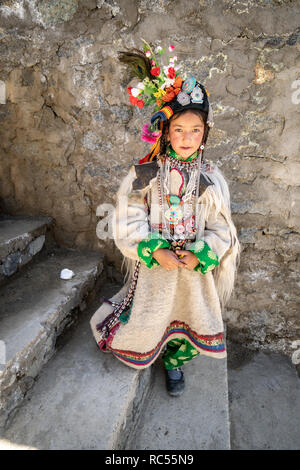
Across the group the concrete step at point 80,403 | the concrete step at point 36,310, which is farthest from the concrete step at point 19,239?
the concrete step at point 80,403

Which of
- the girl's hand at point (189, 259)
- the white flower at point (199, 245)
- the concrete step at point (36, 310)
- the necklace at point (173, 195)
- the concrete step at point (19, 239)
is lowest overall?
the concrete step at point (36, 310)

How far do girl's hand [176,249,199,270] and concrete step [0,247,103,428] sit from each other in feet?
2.54

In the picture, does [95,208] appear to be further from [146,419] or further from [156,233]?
[146,419]

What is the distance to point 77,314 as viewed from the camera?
2041 mm

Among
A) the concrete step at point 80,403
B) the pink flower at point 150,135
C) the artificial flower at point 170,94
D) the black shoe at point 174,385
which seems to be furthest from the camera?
the black shoe at point 174,385

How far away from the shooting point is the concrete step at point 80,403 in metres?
1.35

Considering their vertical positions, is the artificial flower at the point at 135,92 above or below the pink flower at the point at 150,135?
above

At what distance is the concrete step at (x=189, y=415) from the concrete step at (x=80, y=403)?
74 millimetres

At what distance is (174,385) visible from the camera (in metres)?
1.82

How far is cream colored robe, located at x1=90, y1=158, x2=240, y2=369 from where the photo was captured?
1594 mm

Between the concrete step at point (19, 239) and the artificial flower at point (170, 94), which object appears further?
the concrete step at point (19, 239)

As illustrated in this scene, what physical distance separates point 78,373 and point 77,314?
436mm

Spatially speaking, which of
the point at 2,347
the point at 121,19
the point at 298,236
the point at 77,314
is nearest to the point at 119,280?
the point at 77,314

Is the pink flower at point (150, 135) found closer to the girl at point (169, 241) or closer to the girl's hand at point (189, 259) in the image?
the girl at point (169, 241)
